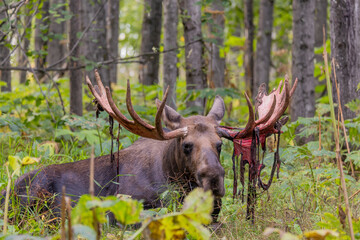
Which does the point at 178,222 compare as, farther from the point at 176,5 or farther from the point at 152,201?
the point at 176,5

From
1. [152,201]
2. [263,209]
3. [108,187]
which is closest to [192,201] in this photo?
[263,209]

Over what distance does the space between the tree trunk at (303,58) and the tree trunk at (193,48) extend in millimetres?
1612

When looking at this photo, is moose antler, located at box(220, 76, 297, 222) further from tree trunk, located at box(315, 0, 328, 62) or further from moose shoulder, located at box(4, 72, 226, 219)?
tree trunk, located at box(315, 0, 328, 62)

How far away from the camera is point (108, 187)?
210 inches

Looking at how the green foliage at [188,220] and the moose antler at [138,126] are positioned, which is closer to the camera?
the green foliage at [188,220]

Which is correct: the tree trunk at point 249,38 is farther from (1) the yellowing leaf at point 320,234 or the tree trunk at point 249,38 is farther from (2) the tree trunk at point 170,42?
(1) the yellowing leaf at point 320,234

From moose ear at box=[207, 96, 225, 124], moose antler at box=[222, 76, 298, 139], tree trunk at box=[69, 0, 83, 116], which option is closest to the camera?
moose antler at box=[222, 76, 298, 139]

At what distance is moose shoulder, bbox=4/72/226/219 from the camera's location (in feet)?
14.1

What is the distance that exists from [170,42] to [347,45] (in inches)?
124

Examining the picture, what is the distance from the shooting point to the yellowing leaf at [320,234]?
2.49 m

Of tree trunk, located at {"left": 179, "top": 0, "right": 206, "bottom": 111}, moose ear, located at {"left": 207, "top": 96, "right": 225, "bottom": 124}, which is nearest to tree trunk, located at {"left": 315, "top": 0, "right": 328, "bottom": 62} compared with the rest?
tree trunk, located at {"left": 179, "top": 0, "right": 206, "bottom": 111}

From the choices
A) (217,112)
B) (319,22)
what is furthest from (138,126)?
(319,22)

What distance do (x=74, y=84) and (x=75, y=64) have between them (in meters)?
0.37

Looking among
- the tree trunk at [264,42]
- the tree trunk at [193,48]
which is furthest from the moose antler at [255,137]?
the tree trunk at [264,42]
